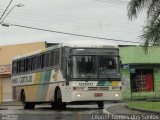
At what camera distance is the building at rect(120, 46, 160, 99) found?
175 feet

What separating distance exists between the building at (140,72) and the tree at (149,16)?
87.2 ft

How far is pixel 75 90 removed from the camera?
90.2ft

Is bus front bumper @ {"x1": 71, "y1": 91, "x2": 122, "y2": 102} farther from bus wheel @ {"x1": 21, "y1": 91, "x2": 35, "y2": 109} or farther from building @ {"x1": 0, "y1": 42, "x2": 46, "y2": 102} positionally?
building @ {"x1": 0, "y1": 42, "x2": 46, "y2": 102}

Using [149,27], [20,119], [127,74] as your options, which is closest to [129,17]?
[149,27]

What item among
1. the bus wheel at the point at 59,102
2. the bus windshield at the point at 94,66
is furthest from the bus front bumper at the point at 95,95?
the bus wheel at the point at 59,102

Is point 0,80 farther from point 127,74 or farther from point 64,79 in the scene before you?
point 64,79

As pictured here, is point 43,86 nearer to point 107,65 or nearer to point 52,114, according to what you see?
point 107,65

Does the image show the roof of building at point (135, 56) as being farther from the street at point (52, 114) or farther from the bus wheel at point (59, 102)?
the street at point (52, 114)

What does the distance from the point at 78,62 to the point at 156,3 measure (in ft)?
15.9

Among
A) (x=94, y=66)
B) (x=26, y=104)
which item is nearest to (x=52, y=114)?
(x=94, y=66)

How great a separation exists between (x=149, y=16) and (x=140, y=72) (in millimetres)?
29321

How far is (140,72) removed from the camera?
54906 mm

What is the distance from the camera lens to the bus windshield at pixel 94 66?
27.5 metres

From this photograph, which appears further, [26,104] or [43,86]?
[26,104]
